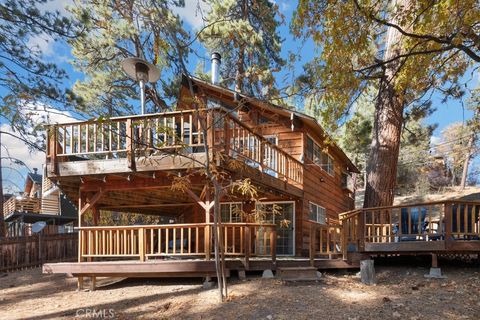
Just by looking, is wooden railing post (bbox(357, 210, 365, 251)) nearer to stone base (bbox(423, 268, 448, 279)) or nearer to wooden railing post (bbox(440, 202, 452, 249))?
stone base (bbox(423, 268, 448, 279))

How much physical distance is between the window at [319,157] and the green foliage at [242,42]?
117 inches

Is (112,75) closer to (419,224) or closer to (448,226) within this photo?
(419,224)

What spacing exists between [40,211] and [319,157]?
21165 mm

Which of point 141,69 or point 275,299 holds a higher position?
point 141,69

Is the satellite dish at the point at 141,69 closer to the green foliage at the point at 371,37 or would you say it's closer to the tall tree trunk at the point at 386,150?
the green foliage at the point at 371,37

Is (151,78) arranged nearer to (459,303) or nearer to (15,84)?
(15,84)

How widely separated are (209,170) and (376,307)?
348 cm

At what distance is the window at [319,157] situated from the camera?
13.1m

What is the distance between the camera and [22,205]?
25.0 m

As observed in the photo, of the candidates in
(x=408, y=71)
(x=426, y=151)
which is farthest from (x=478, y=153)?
(x=408, y=71)

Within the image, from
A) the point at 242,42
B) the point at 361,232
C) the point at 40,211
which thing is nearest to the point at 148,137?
the point at 361,232

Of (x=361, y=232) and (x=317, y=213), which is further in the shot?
(x=317, y=213)

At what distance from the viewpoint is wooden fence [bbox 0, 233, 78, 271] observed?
13.6 metres

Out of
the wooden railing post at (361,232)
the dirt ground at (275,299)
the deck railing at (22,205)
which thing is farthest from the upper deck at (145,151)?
the deck railing at (22,205)
